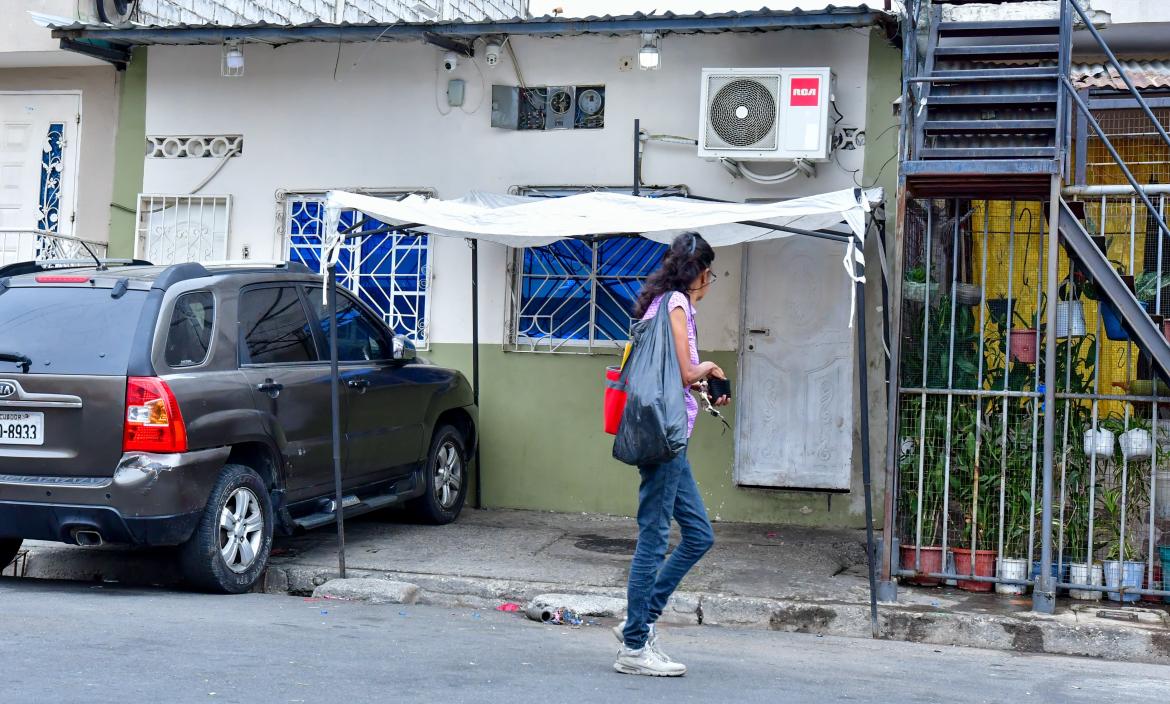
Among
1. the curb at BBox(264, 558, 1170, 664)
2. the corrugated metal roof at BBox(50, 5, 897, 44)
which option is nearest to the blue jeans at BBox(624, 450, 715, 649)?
the curb at BBox(264, 558, 1170, 664)

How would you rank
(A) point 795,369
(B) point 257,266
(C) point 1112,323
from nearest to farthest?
(C) point 1112,323 < (B) point 257,266 < (A) point 795,369

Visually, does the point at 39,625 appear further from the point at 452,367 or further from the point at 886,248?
the point at 886,248

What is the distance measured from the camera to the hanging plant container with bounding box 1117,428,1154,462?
691 cm

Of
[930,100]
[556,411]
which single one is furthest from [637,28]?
[556,411]

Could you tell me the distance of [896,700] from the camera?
16.3 feet

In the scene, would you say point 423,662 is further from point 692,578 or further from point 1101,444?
point 1101,444

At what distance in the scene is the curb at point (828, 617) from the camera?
20.6 ft

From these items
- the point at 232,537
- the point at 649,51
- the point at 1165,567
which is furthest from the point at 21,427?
the point at 1165,567

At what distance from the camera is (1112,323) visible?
280 inches

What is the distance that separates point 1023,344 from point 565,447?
12.3 feet

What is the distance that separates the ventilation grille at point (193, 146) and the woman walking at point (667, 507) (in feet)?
19.6

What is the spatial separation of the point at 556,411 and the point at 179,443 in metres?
3.82

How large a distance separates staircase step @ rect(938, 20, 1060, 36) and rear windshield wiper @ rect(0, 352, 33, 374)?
5.84m

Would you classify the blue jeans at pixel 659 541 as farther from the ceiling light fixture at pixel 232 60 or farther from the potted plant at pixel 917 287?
the ceiling light fixture at pixel 232 60
